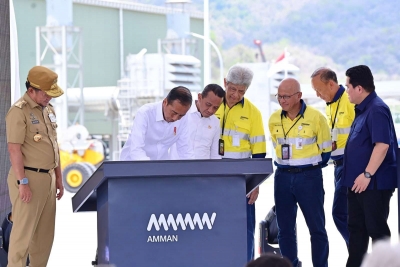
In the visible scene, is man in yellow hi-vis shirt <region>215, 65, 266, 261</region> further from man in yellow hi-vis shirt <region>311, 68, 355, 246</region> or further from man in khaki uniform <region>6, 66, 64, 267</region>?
man in khaki uniform <region>6, 66, 64, 267</region>

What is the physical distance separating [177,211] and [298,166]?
1.61m

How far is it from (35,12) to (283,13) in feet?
149

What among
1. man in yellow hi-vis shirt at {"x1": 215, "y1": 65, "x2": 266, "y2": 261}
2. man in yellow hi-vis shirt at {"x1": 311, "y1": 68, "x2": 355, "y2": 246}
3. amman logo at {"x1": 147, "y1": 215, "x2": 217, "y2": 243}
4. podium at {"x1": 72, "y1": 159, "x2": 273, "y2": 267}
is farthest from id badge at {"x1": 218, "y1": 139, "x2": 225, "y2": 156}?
amman logo at {"x1": 147, "y1": 215, "x2": 217, "y2": 243}

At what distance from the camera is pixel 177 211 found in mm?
4066

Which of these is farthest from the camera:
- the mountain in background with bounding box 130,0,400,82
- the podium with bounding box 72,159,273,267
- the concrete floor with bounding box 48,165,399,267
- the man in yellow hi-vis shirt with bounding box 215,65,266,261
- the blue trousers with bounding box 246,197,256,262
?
the mountain in background with bounding box 130,0,400,82

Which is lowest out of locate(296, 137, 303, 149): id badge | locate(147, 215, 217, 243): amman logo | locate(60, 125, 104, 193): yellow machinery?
locate(60, 125, 104, 193): yellow machinery

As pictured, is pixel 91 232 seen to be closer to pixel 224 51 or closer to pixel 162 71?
pixel 162 71

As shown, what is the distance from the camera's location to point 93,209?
475cm

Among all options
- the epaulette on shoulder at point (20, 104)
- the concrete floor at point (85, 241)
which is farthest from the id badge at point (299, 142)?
the epaulette on shoulder at point (20, 104)

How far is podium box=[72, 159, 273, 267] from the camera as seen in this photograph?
4.00m

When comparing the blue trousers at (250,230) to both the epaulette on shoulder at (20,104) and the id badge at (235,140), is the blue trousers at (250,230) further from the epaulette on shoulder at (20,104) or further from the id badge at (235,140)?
the epaulette on shoulder at (20,104)

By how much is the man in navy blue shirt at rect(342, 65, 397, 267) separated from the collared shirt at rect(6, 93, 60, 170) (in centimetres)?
191

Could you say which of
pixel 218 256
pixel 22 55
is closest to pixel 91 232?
pixel 218 256

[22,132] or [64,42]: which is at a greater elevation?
[64,42]
